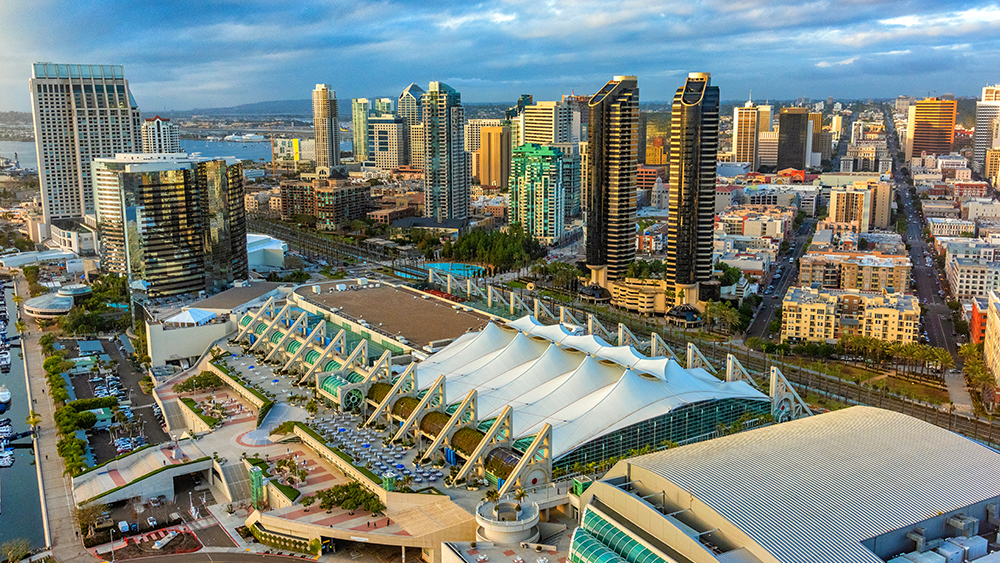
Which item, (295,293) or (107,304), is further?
(107,304)

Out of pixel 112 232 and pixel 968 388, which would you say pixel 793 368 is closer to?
pixel 968 388

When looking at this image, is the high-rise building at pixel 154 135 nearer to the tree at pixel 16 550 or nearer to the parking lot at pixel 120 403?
the parking lot at pixel 120 403

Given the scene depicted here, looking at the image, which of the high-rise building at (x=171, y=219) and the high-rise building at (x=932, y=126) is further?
the high-rise building at (x=932, y=126)

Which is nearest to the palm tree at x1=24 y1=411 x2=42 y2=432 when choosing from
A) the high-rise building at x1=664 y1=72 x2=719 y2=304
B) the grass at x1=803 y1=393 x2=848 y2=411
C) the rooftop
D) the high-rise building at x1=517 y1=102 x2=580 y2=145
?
the rooftop

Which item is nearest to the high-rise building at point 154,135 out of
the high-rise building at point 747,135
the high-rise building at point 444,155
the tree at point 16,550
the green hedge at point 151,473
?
the high-rise building at point 444,155

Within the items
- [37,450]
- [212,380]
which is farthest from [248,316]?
[37,450]

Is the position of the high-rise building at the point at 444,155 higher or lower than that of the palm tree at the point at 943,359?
higher
